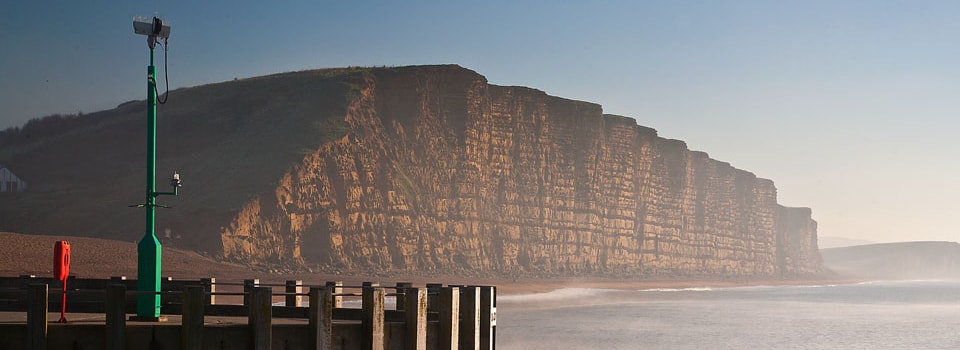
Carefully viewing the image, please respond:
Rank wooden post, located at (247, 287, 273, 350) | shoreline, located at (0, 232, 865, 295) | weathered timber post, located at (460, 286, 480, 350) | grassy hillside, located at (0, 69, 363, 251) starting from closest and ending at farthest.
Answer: wooden post, located at (247, 287, 273, 350), weathered timber post, located at (460, 286, 480, 350), shoreline, located at (0, 232, 865, 295), grassy hillside, located at (0, 69, 363, 251)

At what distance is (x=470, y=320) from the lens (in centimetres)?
1711

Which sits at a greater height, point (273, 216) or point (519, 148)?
point (519, 148)

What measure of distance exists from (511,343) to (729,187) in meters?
128

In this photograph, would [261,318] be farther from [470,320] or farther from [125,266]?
[125,266]

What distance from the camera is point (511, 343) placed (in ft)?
162

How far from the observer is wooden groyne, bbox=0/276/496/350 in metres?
13.9

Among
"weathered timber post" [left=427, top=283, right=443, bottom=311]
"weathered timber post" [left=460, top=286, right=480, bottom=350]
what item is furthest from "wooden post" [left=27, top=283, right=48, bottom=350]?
"weathered timber post" [left=460, top=286, right=480, bottom=350]

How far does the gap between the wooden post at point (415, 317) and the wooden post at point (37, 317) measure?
4.62 m

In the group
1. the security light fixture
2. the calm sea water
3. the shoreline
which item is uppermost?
the security light fixture

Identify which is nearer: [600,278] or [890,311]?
[890,311]

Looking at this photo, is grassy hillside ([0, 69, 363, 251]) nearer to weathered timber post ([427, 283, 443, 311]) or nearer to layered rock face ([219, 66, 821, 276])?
layered rock face ([219, 66, 821, 276])

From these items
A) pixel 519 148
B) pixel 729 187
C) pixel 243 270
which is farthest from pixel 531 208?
pixel 729 187

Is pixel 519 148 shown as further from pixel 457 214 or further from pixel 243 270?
pixel 243 270

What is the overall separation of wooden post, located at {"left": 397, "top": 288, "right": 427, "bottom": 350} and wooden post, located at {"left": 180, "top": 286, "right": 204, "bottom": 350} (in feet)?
9.75
